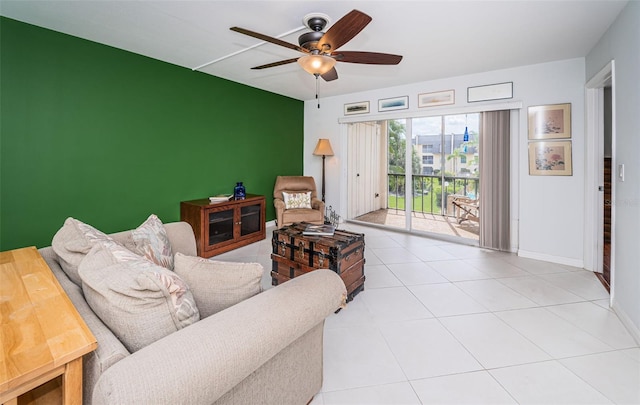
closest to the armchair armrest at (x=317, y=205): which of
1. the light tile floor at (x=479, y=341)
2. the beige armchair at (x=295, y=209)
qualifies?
the beige armchair at (x=295, y=209)

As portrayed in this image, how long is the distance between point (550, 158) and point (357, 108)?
294 cm

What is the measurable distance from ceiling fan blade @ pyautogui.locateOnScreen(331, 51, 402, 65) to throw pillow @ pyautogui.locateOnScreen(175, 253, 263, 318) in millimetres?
1821

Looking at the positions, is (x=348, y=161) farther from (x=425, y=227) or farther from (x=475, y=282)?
(x=475, y=282)

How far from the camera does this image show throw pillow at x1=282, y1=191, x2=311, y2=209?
4.79 m

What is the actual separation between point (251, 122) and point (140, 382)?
4567mm

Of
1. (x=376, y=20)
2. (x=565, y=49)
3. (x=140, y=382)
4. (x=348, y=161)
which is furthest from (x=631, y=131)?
(x=348, y=161)

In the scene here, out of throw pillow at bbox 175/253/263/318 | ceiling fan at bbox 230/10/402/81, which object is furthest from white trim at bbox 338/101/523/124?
throw pillow at bbox 175/253/263/318

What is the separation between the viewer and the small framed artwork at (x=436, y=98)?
4.27 m

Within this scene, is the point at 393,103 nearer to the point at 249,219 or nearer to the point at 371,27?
the point at 371,27

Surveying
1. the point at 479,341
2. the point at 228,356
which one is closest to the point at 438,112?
the point at 479,341

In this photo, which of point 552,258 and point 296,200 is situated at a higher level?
point 296,200

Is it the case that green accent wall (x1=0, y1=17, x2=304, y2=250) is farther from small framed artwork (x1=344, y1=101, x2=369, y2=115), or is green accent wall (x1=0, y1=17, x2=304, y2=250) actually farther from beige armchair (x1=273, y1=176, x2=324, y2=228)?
small framed artwork (x1=344, y1=101, x2=369, y2=115)

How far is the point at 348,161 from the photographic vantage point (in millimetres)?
5688

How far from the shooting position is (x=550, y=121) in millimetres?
3525
